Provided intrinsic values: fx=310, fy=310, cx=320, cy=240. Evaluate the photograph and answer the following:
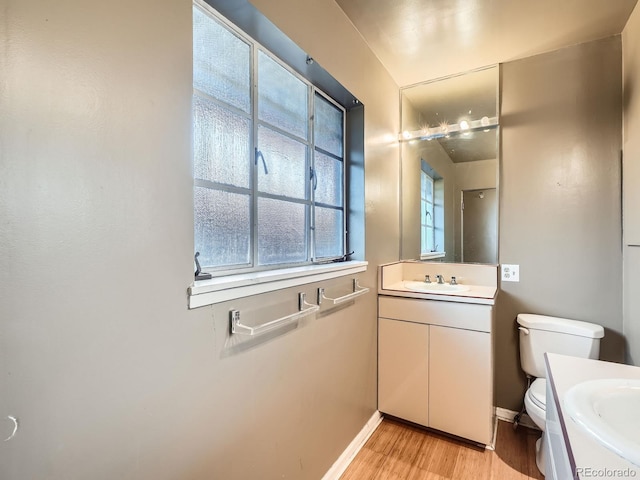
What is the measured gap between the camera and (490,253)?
2.23m

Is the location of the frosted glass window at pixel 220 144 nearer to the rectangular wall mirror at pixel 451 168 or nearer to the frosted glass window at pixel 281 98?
the frosted glass window at pixel 281 98

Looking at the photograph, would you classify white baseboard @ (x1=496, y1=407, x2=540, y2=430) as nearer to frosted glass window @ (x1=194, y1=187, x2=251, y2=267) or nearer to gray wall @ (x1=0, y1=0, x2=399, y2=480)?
gray wall @ (x1=0, y1=0, x2=399, y2=480)

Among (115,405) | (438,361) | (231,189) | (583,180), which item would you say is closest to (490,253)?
(583,180)

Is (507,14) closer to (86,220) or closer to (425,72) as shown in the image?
(425,72)

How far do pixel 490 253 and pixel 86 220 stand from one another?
7.66 feet

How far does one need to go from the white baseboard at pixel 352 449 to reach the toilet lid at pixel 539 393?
0.91 meters

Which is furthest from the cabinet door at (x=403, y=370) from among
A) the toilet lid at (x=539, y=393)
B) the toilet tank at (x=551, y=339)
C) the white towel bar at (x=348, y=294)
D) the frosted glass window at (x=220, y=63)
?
the frosted glass window at (x=220, y=63)

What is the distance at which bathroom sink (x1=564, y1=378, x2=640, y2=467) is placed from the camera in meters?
0.70

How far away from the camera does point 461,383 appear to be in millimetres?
1833

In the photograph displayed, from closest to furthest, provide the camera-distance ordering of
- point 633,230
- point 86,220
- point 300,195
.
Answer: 1. point 86,220
2. point 300,195
3. point 633,230

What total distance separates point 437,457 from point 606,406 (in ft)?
4.13

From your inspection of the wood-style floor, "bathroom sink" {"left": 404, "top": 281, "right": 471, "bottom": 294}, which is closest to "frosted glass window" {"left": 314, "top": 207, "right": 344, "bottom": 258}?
"bathroom sink" {"left": 404, "top": 281, "right": 471, "bottom": 294}

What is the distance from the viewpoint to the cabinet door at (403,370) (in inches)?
76.7

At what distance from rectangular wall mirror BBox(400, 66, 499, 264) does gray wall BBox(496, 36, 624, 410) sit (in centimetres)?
10
